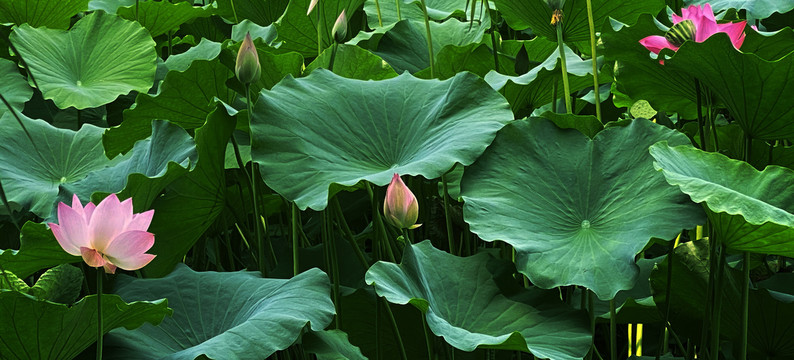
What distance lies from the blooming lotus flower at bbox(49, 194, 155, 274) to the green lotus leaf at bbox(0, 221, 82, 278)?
0.16 meters

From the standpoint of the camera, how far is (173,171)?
974mm

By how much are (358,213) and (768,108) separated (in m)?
0.80

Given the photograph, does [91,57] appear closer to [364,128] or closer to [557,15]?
[364,128]

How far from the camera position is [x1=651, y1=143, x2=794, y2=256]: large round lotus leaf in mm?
817

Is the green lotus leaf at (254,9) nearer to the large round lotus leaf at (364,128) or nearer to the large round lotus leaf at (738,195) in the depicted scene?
the large round lotus leaf at (364,128)

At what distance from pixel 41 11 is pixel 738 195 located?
164 centimetres

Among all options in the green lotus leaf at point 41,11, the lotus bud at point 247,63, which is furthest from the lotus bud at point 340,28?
the green lotus leaf at point 41,11

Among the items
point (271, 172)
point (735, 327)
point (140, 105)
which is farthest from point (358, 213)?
point (735, 327)

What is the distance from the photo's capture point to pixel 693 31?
100cm

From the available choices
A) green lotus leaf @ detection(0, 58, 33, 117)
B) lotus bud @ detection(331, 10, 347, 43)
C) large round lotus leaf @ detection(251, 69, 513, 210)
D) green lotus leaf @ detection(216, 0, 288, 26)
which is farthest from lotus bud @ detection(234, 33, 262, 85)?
green lotus leaf @ detection(216, 0, 288, 26)

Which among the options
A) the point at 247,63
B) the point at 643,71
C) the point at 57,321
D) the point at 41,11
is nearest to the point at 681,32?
the point at 643,71

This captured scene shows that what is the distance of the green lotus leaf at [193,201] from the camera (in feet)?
3.51

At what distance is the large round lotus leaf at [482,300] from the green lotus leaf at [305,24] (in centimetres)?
75

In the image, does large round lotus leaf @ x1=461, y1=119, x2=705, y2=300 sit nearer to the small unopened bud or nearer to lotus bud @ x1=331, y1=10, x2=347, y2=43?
the small unopened bud
